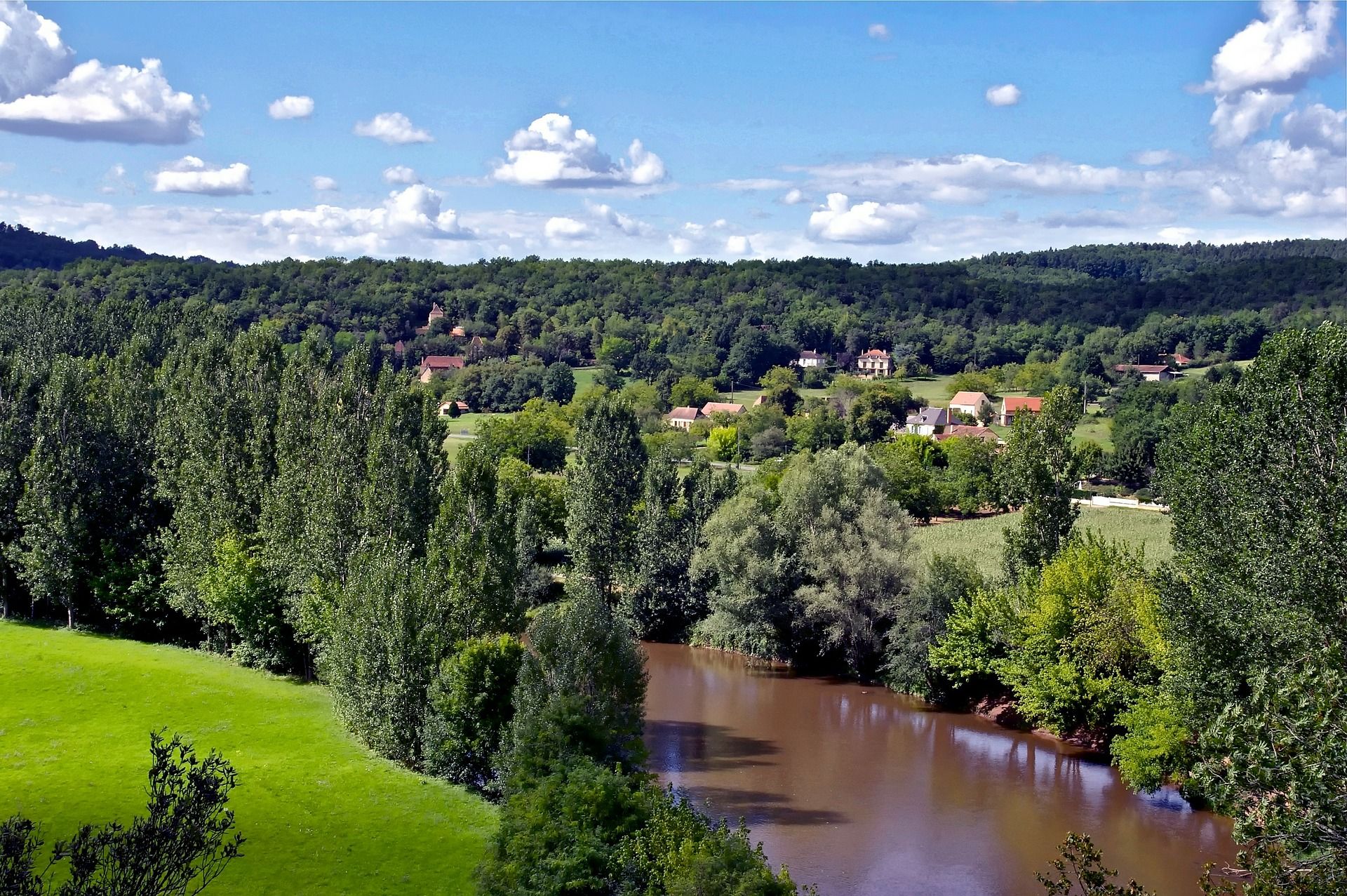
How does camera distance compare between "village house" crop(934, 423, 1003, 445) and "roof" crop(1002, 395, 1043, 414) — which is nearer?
"village house" crop(934, 423, 1003, 445)

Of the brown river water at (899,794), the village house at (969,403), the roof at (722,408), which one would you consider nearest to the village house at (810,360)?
the roof at (722,408)

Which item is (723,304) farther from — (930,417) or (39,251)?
(39,251)

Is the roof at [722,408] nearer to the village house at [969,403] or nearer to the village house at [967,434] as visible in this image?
the village house at [967,434]

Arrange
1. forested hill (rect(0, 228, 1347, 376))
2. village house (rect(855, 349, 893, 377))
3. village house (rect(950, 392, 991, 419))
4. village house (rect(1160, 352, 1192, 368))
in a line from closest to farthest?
1. village house (rect(950, 392, 991, 419))
2. forested hill (rect(0, 228, 1347, 376))
3. village house (rect(1160, 352, 1192, 368))
4. village house (rect(855, 349, 893, 377))

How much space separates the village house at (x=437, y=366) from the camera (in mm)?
123125

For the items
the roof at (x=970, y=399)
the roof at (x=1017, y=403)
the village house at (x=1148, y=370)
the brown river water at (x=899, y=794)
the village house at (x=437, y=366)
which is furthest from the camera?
the village house at (x=437, y=366)

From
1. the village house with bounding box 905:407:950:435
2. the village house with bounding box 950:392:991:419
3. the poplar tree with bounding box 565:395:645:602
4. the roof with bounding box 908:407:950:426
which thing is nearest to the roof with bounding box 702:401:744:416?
the village house with bounding box 905:407:950:435

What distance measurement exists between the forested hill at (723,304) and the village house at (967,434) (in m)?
40.3

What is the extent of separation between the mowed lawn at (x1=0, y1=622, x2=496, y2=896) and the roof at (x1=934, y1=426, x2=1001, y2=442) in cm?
5525

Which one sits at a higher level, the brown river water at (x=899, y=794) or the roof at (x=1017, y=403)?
the roof at (x=1017, y=403)

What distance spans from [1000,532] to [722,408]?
50952mm

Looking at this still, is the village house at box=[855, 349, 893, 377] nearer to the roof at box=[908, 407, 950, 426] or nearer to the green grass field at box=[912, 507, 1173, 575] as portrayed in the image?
the roof at box=[908, 407, 950, 426]

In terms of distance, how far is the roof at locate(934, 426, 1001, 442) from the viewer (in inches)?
3189

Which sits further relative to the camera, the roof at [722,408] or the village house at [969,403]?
the village house at [969,403]
